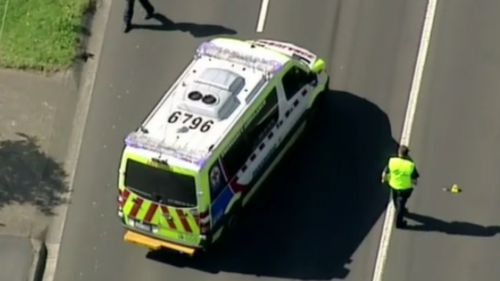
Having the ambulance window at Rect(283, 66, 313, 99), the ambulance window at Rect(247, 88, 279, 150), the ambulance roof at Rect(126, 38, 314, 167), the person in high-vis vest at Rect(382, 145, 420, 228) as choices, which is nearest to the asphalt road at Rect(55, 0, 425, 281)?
the person in high-vis vest at Rect(382, 145, 420, 228)

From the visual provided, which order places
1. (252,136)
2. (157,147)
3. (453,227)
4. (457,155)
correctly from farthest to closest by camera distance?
(457,155)
(453,227)
(252,136)
(157,147)

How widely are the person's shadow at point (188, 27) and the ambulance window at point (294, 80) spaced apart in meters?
2.50

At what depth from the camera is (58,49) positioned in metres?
31.0

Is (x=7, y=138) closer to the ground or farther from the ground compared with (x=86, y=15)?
closer to the ground

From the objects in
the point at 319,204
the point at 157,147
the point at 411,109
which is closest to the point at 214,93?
the point at 157,147

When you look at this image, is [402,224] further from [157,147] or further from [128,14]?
[128,14]

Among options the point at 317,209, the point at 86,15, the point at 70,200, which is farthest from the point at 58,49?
the point at 317,209

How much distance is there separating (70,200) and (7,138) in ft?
6.02

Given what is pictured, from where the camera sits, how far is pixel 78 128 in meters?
30.1

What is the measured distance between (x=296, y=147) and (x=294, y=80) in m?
1.34

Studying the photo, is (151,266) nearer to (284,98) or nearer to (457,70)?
(284,98)

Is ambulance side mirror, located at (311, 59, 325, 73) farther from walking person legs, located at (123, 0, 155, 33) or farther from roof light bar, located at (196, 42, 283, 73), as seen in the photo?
walking person legs, located at (123, 0, 155, 33)

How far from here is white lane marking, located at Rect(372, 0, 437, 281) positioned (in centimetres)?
2792

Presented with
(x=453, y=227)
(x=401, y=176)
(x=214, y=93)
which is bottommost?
(x=453, y=227)
